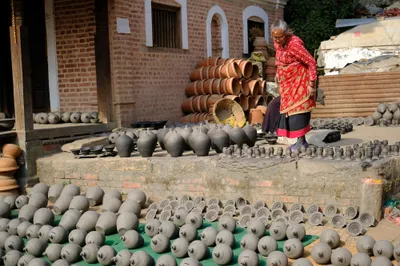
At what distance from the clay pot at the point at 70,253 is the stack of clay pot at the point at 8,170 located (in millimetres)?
2916

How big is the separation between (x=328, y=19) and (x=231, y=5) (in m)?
5.51

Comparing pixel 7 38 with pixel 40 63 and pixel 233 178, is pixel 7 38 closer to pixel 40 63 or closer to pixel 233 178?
pixel 40 63

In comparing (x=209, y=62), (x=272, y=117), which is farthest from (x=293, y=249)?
(x=209, y=62)

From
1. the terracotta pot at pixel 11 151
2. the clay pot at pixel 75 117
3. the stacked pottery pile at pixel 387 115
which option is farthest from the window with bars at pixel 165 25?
the terracotta pot at pixel 11 151

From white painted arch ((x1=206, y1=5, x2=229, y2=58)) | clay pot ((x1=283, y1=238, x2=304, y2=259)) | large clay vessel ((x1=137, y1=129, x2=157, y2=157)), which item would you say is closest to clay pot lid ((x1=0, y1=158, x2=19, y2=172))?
large clay vessel ((x1=137, y1=129, x2=157, y2=157))

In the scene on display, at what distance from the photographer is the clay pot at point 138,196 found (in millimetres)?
6250

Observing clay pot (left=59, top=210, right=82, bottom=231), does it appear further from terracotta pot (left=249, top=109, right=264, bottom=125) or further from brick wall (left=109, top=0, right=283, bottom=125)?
terracotta pot (left=249, top=109, right=264, bottom=125)

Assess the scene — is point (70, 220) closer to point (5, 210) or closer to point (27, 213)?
point (27, 213)

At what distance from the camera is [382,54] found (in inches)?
619

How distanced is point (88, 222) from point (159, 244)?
3.44 ft

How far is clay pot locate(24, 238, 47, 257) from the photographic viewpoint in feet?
16.0

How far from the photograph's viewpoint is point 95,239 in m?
4.89

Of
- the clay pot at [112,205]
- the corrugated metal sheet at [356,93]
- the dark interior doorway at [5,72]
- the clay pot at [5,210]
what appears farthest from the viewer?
the corrugated metal sheet at [356,93]

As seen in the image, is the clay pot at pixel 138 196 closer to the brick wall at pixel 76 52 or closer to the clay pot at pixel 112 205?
the clay pot at pixel 112 205
